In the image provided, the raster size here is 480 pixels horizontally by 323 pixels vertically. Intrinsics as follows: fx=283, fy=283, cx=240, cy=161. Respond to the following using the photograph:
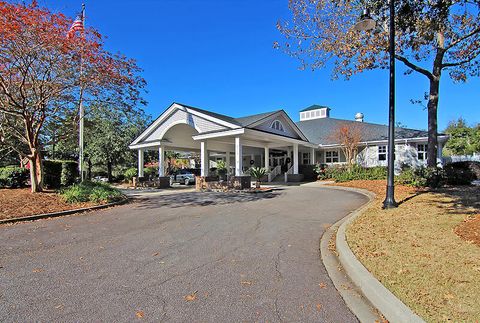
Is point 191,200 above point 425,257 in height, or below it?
below

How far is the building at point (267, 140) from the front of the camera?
64.5ft

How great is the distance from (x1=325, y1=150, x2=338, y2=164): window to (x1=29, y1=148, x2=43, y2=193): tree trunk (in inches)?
986

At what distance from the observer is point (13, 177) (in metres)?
15.0

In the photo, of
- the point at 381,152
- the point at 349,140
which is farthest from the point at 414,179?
the point at 381,152

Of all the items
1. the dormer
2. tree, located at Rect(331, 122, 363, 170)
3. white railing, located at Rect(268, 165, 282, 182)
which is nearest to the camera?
tree, located at Rect(331, 122, 363, 170)

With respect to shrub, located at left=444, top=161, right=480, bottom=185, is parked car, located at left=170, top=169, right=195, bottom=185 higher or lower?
lower

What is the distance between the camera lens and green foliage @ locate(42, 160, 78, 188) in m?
15.9

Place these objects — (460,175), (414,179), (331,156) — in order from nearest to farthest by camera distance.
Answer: (460,175) → (414,179) → (331,156)

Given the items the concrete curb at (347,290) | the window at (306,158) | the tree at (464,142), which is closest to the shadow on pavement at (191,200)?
the concrete curb at (347,290)

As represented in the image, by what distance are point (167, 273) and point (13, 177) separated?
600 inches

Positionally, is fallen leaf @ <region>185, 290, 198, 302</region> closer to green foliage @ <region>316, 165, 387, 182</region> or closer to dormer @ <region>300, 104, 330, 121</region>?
green foliage @ <region>316, 165, 387, 182</region>

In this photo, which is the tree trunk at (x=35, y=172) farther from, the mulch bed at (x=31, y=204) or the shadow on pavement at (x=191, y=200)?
the shadow on pavement at (x=191, y=200)

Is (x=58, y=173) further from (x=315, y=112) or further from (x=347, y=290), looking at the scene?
(x=315, y=112)

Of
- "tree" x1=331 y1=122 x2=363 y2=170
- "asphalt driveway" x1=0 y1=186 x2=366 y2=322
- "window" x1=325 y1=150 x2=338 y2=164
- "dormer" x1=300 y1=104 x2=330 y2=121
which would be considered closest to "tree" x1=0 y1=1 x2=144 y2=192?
"asphalt driveway" x1=0 y1=186 x2=366 y2=322
